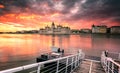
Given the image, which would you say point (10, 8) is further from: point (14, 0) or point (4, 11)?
point (14, 0)

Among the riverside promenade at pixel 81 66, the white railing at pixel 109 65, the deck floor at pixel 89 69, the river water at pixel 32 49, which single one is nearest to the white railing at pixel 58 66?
the riverside promenade at pixel 81 66

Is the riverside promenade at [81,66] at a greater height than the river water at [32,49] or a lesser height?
greater

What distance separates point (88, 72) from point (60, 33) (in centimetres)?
19305

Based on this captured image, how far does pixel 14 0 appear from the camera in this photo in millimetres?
41594

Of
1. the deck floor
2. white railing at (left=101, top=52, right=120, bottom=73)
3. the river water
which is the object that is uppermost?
white railing at (left=101, top=52, right=120, bottom=73)

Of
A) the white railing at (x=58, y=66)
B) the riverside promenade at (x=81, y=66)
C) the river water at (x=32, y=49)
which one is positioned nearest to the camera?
the white railing at (x=58, y=66)

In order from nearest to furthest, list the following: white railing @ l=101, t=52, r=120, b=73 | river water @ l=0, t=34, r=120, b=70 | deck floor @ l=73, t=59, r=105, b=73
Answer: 1. white railing @ l=101, t=52, r=120, b=73
2. deck floor @ l=73, t=59, r=105, b=73
3. river water @ l=0, t=34, r=120, b=70

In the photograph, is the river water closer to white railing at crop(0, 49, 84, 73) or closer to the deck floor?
white railing at crop(0, 49, 84, 73)

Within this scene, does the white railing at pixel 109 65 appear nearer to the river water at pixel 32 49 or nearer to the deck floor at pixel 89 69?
the deck floor at pixel 89 69

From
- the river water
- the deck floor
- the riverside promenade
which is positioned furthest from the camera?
the river water

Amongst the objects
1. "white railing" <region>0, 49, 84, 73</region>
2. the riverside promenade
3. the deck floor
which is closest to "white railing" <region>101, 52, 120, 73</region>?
the riverside promenade

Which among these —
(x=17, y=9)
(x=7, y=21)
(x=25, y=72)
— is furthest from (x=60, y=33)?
(x=25, y=72)

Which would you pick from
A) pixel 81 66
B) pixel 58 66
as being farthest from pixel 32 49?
pixel 81 66

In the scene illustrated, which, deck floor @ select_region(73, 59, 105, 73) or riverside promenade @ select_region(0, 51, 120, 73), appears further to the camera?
deck floor @ select_region(73, 59, 105, 73)
